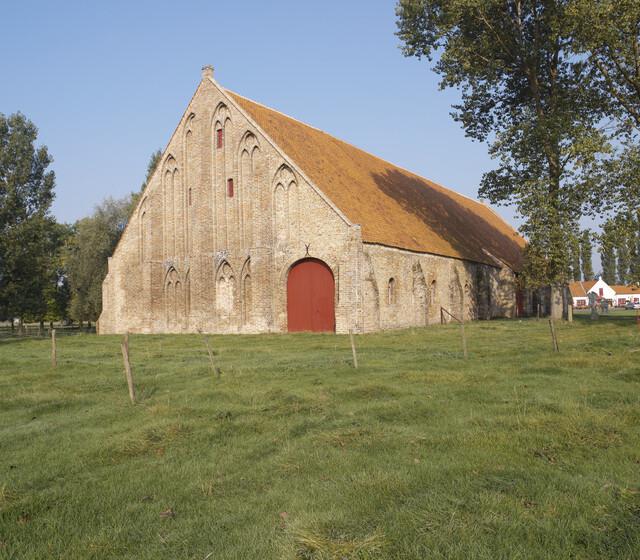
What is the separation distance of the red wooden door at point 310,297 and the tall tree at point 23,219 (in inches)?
869

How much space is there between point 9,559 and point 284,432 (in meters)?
4.22

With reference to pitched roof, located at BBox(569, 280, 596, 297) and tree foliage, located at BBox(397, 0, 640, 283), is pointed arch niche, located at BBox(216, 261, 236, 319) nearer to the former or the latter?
tree foliage, located at BBox(397, 0, 640, 283)

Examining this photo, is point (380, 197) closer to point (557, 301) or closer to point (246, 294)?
point (246, 294)

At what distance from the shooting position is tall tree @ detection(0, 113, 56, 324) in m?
39.6

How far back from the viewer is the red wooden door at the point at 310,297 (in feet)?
90.1

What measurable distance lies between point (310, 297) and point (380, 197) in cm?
918

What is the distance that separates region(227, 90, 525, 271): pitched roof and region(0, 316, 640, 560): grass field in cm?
1609

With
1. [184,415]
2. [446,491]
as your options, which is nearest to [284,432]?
[184,415]

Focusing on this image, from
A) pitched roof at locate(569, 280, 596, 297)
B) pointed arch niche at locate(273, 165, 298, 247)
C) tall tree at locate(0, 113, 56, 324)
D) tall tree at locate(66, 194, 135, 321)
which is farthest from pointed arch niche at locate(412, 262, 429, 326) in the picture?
pitched roof at locate(569, 280, 596, 297)

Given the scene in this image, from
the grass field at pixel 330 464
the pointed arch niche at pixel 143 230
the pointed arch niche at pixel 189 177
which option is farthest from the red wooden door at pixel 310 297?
the grass field at pixel 330 464

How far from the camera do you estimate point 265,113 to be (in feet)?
109

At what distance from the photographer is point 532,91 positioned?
28969mm

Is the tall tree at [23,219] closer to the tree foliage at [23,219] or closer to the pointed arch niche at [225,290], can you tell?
the tree foliage at [23,219]

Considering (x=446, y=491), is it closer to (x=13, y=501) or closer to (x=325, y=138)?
(x=13, y=501)
